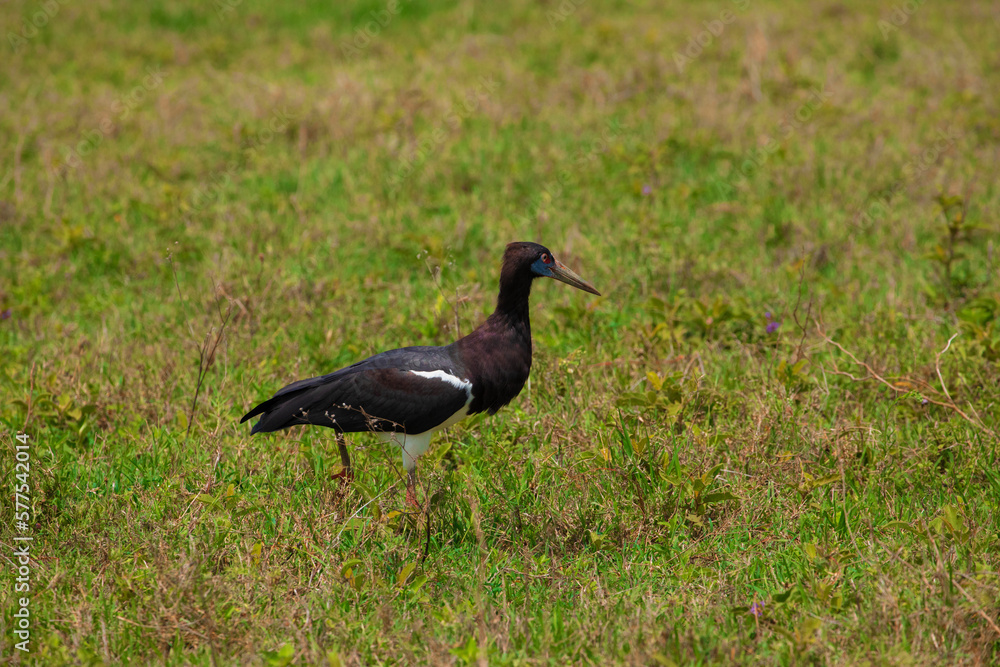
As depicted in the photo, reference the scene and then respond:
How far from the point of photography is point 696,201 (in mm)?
7645

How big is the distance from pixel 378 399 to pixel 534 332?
1.73 m

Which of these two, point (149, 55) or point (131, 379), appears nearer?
point (131, 379)

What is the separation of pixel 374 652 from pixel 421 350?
1645 millimetres

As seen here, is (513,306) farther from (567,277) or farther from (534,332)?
(534,332)

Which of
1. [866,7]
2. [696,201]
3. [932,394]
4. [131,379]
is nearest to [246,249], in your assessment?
[131,379]

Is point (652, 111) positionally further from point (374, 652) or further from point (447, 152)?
point (374, 652)

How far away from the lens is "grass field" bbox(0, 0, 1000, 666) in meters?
3.50

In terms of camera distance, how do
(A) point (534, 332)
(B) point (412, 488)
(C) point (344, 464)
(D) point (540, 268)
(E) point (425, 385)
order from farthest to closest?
(A) point (534, 332) < (D) point (540, 268) < (C) point (344, 464) < (E) point (425, 385) < (B) point (412, 488)

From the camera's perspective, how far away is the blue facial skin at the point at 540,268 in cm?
462

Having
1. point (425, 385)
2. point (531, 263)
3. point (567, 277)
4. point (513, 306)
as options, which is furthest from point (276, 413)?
point (567, 277)

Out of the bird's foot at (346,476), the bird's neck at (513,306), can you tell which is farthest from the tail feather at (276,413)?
the bird's neck at (513,306)

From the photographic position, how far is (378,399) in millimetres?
4457

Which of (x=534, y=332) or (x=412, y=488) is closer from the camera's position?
(x=412, y=488)

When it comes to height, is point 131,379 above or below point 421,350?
below
